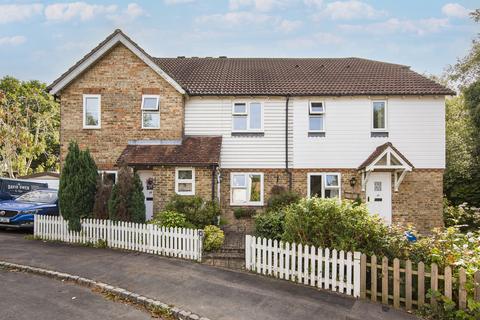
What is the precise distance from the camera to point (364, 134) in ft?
50.6

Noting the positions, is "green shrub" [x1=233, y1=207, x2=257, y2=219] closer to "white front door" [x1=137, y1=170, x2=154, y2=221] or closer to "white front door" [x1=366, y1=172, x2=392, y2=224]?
"white front door" [x1=137, y1=170, x2=154, y2=221]

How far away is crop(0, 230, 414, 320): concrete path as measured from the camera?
6.75 m

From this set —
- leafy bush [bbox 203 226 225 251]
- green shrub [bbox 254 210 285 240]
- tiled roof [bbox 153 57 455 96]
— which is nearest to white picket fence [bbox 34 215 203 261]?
leafy bush [bbox 203 226 225 251]

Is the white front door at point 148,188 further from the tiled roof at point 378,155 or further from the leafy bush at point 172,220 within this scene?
the tiled roof at point 378,155

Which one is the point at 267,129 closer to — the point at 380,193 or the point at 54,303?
the point at 380,193

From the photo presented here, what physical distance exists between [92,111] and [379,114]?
40.9 feet

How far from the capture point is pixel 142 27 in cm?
2003

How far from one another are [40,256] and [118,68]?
8.38 meters

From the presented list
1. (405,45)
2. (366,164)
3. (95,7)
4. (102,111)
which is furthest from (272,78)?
(95,7)

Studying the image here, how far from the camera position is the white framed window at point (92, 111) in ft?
50.4

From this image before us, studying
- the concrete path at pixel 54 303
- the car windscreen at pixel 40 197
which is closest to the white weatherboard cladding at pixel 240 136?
the car windscreen at pixel 40 197

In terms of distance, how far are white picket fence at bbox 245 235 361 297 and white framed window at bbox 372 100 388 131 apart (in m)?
8.71

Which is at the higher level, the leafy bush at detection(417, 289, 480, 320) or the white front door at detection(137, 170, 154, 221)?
the white front door at detection(137, 170, 154, 221)

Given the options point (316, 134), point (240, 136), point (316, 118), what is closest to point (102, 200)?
point (240, 136)
